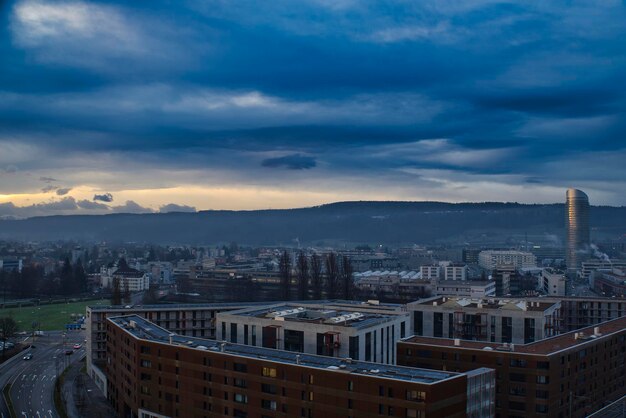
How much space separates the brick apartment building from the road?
1801cm

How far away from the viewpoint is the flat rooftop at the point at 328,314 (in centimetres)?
2998

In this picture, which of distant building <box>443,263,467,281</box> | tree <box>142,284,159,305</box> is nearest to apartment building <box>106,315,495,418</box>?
tree <box>142,284,159,305</box>

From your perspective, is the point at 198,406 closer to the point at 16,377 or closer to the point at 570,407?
the point at 570,407

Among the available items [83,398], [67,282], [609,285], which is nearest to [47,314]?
[67,282]

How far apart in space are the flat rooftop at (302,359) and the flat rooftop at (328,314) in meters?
4.29

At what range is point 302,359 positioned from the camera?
78.1 ft

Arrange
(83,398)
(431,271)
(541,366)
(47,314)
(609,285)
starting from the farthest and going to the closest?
(431,271) → (609,285) → (47,314) → (83,398) → (541,366)

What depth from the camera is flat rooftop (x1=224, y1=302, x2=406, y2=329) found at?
1180 inches

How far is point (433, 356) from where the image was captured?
27.6 metres

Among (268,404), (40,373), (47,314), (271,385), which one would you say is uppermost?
(271,385)

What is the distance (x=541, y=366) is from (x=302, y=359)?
30.3 feet

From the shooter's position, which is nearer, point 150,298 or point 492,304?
point 492,304

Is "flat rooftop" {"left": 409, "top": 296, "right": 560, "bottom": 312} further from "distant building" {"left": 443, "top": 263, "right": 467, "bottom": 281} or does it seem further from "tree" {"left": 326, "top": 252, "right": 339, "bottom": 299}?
"distant building" {"left": 443, "top": 263, "right": 467, "bottom": 281}

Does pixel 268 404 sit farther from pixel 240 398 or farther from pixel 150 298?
pixel 150 298
